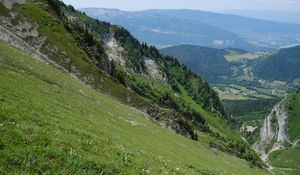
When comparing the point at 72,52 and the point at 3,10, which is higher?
the point at 3,10

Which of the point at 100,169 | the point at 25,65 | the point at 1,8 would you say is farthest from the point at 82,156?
the point at 1,8

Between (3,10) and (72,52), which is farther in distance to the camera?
(72,52)

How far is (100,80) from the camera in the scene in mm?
84438

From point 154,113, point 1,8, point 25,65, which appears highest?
point 1,8

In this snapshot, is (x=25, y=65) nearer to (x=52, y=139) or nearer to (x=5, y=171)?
(x=52, y=139)

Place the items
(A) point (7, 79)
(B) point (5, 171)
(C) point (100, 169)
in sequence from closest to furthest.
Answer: (B) point (5, 171) → (C) point (100, 169) → (A) point (7, 79)

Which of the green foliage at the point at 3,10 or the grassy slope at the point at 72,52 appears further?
the grassy slope at the point at 72,52

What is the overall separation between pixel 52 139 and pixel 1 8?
73523 millimetres

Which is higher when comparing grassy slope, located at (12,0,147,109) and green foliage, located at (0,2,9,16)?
green foliage, located at (0,2,9,16)

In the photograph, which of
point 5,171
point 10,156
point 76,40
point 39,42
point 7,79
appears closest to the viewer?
point 5,171

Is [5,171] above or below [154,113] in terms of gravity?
above

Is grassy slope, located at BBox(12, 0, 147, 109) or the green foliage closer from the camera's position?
the green foliage

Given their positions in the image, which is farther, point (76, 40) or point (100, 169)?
point (76, 40)

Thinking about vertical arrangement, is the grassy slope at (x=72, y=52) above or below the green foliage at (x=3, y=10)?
below
